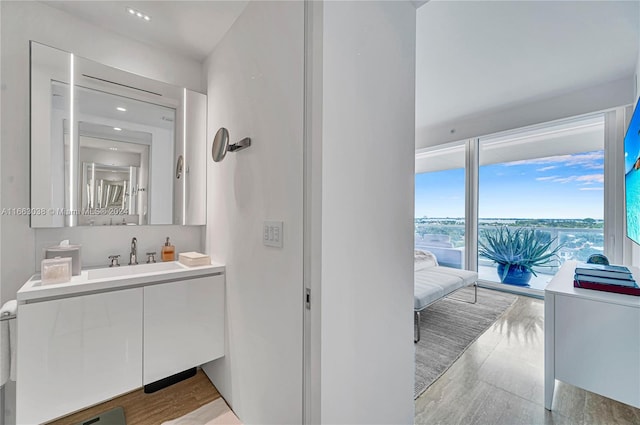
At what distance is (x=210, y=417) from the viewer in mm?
1529

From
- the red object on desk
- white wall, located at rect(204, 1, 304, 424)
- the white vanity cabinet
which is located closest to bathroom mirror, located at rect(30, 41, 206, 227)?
white wall, located at rect(204, 1, 304, 424)

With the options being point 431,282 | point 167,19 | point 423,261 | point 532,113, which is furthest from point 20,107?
point 532,113

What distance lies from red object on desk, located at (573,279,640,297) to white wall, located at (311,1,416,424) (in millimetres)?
1172

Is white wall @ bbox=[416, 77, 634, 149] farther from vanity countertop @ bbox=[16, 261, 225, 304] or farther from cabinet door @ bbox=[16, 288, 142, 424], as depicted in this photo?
cabinet door @ bbox=[16, 288, 142, 424]

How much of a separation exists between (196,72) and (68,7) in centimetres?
72

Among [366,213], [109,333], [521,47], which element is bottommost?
[109,333]

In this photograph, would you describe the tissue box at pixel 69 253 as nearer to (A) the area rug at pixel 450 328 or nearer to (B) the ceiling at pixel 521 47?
(A) the area rug at pixel 450 328

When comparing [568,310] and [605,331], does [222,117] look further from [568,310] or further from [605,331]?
[605,331]

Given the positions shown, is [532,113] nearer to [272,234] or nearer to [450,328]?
[450,328]

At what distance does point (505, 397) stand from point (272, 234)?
184 centimetres

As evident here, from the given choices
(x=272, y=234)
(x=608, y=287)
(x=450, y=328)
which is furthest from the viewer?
(x=450, y=328)

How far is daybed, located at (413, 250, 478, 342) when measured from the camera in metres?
2.44

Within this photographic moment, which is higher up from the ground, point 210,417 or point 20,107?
point 20,107

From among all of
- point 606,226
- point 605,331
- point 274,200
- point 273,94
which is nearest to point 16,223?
point 274,200
